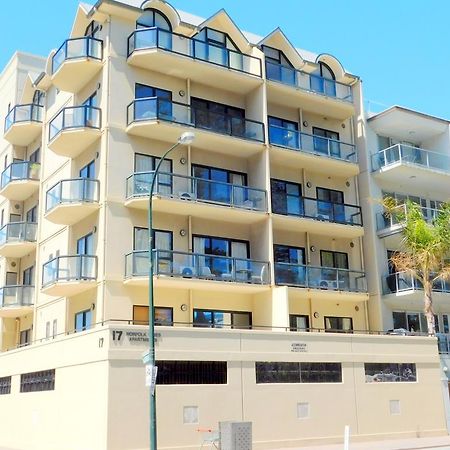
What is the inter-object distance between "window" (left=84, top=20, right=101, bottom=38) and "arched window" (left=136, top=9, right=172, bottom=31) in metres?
1.78

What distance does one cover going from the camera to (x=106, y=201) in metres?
25.5

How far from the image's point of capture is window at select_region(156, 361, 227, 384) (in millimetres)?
21469

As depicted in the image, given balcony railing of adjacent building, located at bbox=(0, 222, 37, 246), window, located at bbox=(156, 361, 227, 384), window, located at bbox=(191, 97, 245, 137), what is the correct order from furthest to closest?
balcony railing of adjacent building, located at bbox=(0, 222, 37, 246)
window, located at bbox=(191, 97, 245, 137)
window, located at bbox=(156, 361, 227, 384)

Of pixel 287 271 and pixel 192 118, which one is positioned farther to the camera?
pixel 287 271

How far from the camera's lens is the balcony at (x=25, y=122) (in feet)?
110

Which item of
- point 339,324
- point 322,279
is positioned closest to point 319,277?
point 322,279

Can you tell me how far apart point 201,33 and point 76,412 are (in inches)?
699

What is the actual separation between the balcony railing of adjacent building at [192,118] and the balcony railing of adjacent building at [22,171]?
881 centimetres

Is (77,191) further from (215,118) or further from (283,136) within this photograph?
(283,136)

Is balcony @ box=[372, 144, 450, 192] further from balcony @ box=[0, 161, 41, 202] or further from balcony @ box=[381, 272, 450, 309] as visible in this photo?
balcony @ box=[0, 161, 41, 202]

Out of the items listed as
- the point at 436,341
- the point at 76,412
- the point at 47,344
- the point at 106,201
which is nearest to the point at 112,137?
the point at 106,201

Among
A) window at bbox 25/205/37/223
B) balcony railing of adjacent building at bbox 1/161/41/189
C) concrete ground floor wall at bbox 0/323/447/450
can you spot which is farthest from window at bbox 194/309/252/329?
balcony railing of adjacent building at bbox 1/161/41/189

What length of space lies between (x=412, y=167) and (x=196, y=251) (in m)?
12.7

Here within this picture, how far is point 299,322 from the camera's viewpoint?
29.7 meters
